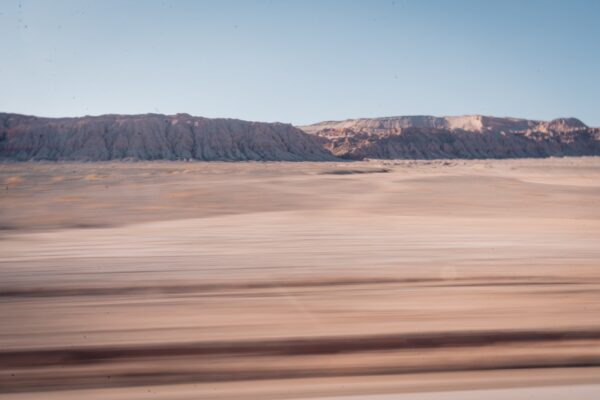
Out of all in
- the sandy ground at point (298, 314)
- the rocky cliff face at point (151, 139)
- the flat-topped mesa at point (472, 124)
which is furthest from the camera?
the flat-topped mesa at point (472, 124)

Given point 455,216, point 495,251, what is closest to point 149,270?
point 495,251

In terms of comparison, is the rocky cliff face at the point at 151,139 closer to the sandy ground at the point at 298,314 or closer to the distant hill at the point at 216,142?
the distant hill at the point at 216,142

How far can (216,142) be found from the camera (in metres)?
→ 88.1

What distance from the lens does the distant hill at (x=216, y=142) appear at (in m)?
82.9

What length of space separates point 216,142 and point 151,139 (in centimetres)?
1180

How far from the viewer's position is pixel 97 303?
4.56m

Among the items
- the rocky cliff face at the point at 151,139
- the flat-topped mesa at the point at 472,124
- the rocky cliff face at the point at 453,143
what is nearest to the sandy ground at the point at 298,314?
the rocky cliff face at the point at 151,139

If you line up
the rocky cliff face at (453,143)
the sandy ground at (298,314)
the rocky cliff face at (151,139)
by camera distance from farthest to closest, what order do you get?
the rocky cliff face at (453,143), the rocky cliff face at (151,139), the sandy ground at (298,314)

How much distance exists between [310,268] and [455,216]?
680 centimetres

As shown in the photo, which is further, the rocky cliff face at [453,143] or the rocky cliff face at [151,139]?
the rocky cliff face at [453,143]

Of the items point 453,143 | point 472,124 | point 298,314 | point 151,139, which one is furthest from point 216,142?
point 472,124

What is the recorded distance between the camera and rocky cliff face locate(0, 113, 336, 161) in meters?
82.2

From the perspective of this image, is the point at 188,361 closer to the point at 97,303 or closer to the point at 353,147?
the point at 97,303

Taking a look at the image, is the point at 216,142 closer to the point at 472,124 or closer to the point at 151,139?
the point at 151,139
